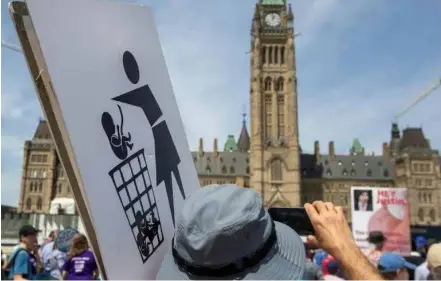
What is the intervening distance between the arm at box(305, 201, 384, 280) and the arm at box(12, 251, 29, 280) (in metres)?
4.06

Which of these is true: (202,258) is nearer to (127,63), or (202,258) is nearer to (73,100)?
(73,100)

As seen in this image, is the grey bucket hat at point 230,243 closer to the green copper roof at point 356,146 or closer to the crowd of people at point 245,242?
the crowd of people at point 245,242

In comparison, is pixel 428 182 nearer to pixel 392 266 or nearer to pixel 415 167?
pixel 415 167

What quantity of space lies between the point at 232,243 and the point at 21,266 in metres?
4.09

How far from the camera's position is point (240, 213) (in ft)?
3.62

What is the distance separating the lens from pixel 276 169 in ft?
190

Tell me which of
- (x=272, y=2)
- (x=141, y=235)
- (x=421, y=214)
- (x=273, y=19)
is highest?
(x=272, y=2)

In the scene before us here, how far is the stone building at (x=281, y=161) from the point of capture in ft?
189

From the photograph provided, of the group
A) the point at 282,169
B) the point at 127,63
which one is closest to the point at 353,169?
the point at 282,169

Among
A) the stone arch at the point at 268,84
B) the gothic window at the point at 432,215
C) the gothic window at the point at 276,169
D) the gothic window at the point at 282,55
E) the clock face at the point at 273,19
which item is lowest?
the gothic window at the point at 432,215

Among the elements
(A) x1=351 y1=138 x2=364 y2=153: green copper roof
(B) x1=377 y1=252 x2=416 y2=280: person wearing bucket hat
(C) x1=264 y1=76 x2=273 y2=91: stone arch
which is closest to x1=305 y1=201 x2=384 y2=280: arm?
(B) x1=377 y1=252 x2=416 y2=280: person wearing bucket hat

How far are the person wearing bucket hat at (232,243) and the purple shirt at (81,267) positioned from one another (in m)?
3.72

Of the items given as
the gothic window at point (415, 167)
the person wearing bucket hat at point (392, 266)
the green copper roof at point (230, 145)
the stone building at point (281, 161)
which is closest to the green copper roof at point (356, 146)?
the stone building at point (281, 161)

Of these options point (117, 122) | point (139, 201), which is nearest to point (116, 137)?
point (117, 122)
